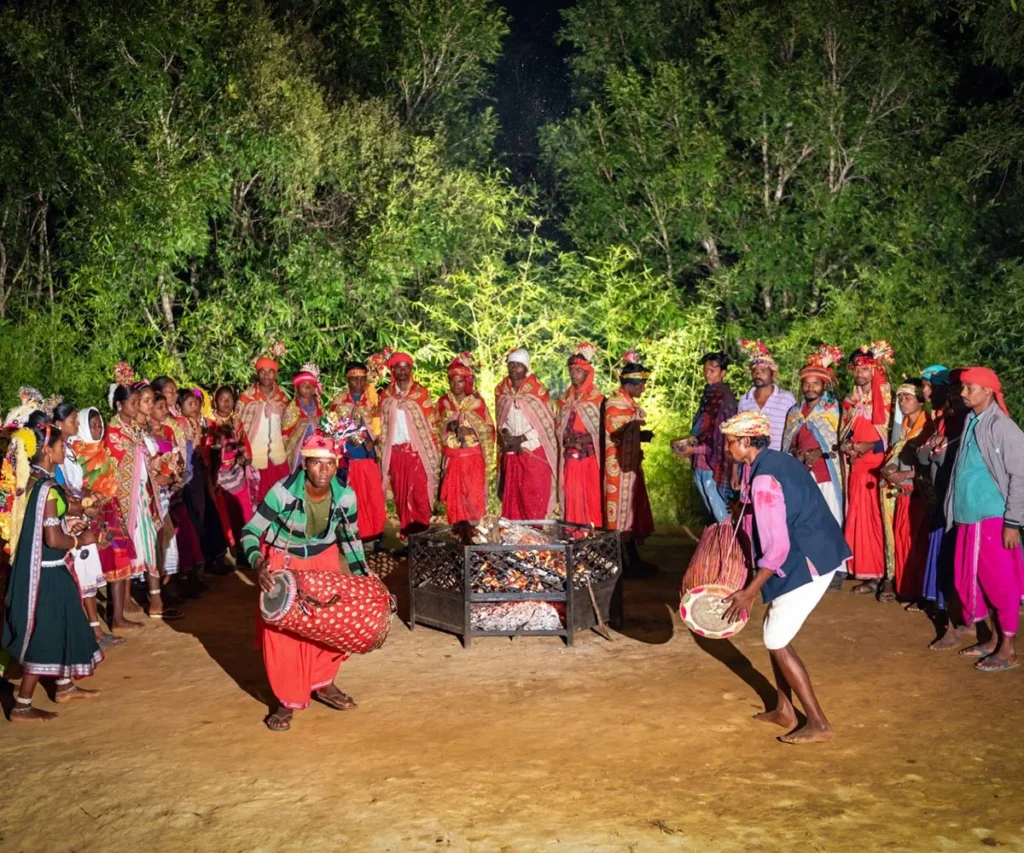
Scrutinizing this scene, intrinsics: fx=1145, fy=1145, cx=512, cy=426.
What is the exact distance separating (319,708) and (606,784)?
2.02 meters

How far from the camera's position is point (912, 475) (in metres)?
8.94

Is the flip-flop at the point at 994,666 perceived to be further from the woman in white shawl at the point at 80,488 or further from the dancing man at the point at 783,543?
the woman in white shawl at the point at 80,488

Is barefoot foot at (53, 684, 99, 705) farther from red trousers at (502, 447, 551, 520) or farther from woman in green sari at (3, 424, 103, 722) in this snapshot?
red trousers at (502, 447, 551, 520)

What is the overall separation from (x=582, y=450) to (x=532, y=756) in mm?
5256

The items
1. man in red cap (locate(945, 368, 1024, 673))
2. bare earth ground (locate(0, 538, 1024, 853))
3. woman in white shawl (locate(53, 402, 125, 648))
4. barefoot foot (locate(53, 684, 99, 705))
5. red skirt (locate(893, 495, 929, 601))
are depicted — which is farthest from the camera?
red skirt (locate(893, 495, 929, 601))

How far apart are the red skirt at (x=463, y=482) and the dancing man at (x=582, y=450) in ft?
2.84

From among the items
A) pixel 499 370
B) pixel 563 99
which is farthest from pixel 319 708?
pixel 563 99

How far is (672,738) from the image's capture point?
623cm

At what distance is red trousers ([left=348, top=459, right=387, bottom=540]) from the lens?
11203mm

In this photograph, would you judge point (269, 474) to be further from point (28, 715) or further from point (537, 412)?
point (28, 715)

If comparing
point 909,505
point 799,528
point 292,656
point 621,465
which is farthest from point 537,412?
point 799,528

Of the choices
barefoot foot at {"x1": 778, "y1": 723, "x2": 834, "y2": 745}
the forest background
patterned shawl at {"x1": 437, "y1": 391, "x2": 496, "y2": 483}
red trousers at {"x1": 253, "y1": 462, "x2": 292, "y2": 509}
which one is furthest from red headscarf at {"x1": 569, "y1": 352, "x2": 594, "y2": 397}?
barefoot foot at {"x1": 778, "y1": 723, "x2": 834, "y2": 745}

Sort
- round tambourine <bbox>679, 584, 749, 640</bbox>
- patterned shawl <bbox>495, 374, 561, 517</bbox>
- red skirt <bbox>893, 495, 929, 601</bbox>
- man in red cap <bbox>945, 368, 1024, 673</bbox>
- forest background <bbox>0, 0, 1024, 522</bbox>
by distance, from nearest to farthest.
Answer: round tambourine <bbox>679, 584, 749, 640</bbox> < man in red cap <bbox>945, 368, 1024, 673</bbox> < red skirt <bbox>893, 495, 929, 601</bbox> < patterned shawl <bbox>495, 374, 561, 517</bbox> < forest background <bbox>0, 0, 1024, 522</bbox>

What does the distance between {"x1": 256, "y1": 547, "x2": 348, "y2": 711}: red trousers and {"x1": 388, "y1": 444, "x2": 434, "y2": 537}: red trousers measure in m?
4.80
